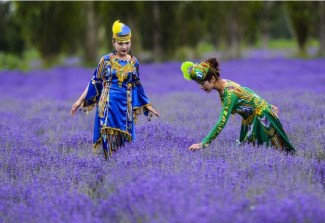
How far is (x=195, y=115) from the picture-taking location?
832 cm

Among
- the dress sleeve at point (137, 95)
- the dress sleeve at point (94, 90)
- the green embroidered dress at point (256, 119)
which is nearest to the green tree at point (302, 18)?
the green embroidered dress at point (256, 119)

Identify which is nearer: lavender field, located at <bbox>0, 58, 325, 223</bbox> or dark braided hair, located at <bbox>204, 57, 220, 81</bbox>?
lavender field, located at <bbox>0, 58, 325, 223</bbox>

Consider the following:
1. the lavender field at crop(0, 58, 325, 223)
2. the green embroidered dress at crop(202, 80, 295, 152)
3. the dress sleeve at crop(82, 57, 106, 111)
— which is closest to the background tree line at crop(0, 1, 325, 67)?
the lavender field at crop(0, 58, 325, 223)

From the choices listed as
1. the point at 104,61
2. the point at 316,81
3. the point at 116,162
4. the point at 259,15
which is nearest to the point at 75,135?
the point at 104,61

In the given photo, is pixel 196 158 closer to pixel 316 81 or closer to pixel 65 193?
pixel 65 193

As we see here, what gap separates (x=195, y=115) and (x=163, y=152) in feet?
12.1

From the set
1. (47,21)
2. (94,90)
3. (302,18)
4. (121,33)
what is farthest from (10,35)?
(121,33)

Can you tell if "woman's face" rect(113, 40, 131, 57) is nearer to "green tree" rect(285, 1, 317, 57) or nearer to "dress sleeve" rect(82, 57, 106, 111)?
"dress sleeve" rect(82, 57, 106, 111)

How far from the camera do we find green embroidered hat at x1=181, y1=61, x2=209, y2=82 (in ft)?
15.7

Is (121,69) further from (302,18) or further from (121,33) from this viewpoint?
(302,18)

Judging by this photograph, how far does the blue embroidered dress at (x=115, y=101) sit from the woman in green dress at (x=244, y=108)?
0.74 metres

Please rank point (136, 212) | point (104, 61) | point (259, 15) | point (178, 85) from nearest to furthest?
point (136, 212) → point (104, 61) → point (178, 85) → point (259, 15)

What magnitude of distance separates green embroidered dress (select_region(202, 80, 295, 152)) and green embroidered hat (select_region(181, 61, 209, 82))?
315mm

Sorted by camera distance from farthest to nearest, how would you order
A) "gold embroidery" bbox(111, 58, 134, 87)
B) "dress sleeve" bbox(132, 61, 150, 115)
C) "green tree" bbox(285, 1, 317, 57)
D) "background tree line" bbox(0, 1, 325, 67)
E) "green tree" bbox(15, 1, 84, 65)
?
"green tree" bbox(15, 1, 84, 65) < "green tree" bbox(285, 1, 317, 57) < "background tree line" bbox(0, 1, 325, 67) < "dress sleeve" bbox(132, 61, 150, 115) < "gold embroidery" bbox(111, 58, 134, 87)
